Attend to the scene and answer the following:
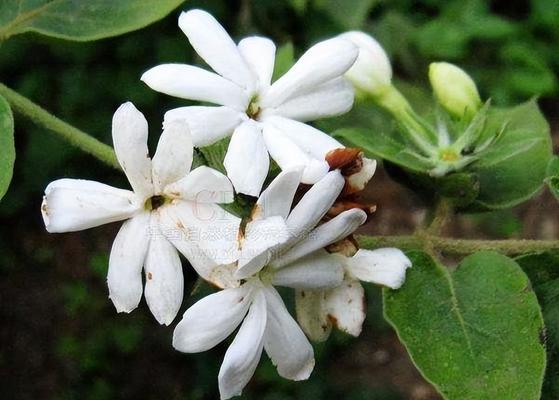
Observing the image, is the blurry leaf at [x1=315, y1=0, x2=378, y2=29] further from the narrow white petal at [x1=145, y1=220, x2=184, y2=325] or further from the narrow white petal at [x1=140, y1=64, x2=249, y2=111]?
the narrow white petal at [x1=145, y1=220, x2=184, y2=325]

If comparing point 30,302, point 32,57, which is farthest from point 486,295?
point 30,302

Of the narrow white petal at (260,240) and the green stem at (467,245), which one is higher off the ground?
the narrow white petal at (260,240)

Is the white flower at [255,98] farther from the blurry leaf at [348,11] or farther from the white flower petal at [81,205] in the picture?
the blurry leaf at [348,11]

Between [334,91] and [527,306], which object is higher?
[334,91]

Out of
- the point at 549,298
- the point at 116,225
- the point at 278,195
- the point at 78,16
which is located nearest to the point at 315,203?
the point at 278,195

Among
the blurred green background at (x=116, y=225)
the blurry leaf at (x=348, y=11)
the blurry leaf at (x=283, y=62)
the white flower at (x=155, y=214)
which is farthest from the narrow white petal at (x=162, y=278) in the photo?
the blurred green background at (x=116, y=225)

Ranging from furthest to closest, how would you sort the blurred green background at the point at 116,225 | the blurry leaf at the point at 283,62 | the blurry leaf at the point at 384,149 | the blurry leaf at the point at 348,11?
the blurred green background at the point at 116,225 < the blurry leaf at the point at 348,11 < the blurry leaf at the point at 283,62 < the blurry leaf at the point at 384,149

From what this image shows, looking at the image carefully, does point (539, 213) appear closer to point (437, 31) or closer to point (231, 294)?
point (437, 31)
